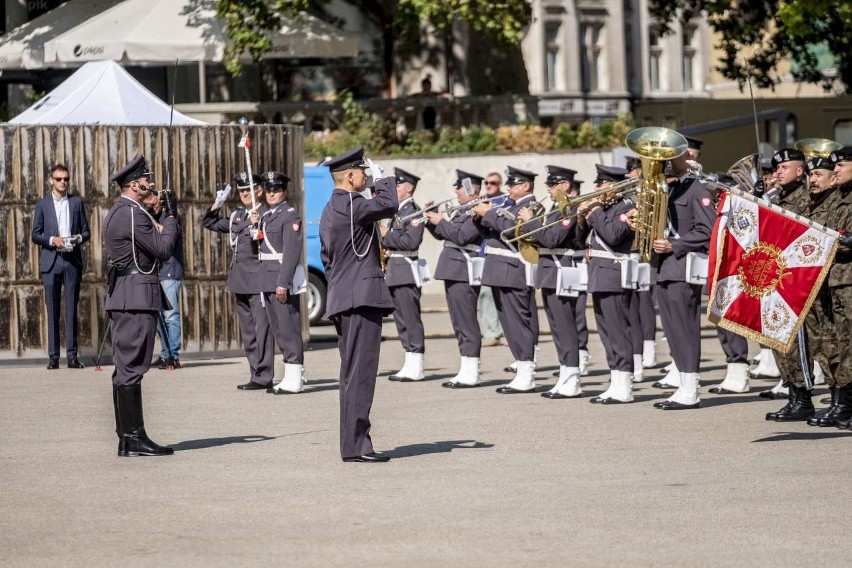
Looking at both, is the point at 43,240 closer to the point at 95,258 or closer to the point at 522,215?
the point at 95,258

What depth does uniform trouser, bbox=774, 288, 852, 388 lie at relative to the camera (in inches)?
480

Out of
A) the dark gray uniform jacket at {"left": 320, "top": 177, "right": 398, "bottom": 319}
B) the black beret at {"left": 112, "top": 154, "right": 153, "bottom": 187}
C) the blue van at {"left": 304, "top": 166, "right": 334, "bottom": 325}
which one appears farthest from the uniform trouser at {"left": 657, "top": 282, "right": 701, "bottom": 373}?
the blue van at {"left": 304, "top": 166, "right": 334, "bottom": 325}

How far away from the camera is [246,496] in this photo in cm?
957

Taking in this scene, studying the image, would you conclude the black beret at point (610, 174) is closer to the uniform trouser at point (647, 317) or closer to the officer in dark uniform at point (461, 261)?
the officer in dark uniform at point (461, 261)

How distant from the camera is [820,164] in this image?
12156 millimetres

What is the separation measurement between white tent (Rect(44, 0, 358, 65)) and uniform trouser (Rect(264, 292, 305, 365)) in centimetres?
1037

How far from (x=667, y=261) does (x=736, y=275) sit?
138 centimetres

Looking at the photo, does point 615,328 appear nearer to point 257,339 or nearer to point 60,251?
point 257,339

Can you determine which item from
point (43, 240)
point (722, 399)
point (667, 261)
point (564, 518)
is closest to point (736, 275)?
point (667, 261)

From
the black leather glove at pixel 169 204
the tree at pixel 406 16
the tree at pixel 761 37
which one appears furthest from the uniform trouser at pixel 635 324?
the tree at pixel 761 37

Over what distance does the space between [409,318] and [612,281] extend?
8.97 feet

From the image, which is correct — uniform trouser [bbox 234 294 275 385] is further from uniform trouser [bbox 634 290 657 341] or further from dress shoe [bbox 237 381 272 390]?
uniform trouser [bbox 634 290 657 341]

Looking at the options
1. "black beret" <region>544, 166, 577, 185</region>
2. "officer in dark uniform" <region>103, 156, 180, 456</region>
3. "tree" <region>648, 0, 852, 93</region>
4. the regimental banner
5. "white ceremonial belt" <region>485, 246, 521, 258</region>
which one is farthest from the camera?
"tree" <region>648, 0, 852, 93</region>

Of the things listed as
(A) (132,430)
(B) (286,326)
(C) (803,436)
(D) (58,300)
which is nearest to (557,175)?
(B) (286,326)
